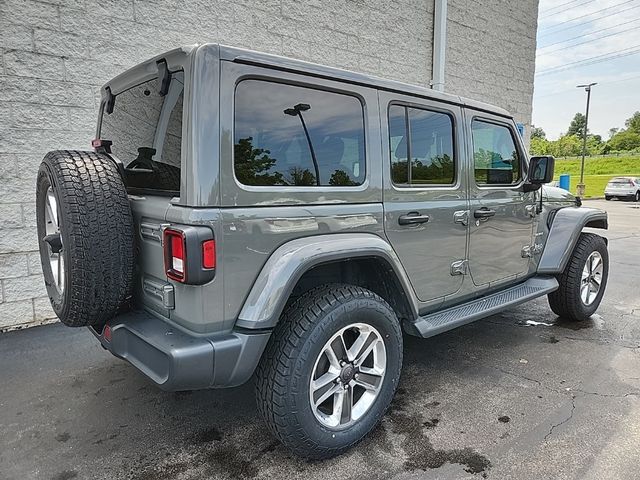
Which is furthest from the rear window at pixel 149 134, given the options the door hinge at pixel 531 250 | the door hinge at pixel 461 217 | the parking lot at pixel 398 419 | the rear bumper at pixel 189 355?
the door hinge at pixel 531 250

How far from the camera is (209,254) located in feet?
6.32

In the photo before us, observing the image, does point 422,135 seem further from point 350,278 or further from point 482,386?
point 482,386

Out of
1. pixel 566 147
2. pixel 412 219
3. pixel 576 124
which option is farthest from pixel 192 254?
pixel 576 124

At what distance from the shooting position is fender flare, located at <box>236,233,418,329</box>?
6.71ft

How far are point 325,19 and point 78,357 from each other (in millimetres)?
4808

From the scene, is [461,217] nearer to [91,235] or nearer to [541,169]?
[541,169]

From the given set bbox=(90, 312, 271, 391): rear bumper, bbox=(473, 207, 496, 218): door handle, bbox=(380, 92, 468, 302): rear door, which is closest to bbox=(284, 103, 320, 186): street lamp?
bbox=(380, 92, 468, 302): rear door

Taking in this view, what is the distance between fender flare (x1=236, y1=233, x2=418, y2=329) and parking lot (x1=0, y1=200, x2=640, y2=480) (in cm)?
81

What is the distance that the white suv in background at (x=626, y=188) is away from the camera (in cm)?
2484

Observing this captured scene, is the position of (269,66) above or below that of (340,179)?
above

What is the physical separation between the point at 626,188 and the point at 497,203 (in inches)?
1051

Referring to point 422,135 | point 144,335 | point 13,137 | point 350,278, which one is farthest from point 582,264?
point 13,137

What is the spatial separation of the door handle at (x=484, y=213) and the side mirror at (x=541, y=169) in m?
0.58

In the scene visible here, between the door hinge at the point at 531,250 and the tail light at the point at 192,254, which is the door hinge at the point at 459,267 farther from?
the tail light at the point at 192,254
